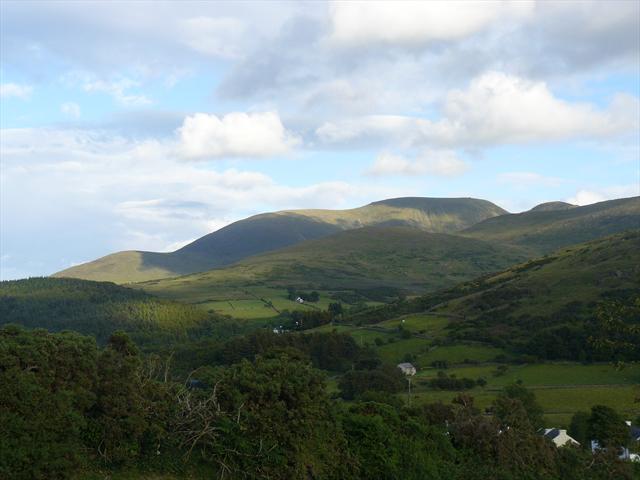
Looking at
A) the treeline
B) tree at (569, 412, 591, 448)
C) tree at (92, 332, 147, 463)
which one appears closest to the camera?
the treeline

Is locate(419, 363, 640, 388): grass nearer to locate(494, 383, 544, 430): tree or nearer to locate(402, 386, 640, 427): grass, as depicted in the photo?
locate(402, 386, 640, 427): grass

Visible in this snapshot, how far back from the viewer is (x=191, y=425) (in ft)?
75.8

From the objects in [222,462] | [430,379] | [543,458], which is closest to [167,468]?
[222,462]

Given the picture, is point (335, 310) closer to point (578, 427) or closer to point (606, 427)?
point (578, 427)

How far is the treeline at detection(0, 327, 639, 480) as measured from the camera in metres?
18.8

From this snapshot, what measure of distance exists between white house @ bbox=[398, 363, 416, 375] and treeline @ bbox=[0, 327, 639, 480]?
228 feet

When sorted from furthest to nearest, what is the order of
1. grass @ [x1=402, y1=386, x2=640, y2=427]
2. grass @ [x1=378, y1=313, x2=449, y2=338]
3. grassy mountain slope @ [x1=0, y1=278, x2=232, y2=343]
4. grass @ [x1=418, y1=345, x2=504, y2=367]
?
grassy mountain slope @ [x1=0, y1=278, x2=232, y2=343] < grass @ [x1=378, y1=313, x2=449, y2=338] < grass @ [x1=418, y1=345, x2=504, y2=367] < grass @ [x1=402, y1=386, x2=640, y2=427]

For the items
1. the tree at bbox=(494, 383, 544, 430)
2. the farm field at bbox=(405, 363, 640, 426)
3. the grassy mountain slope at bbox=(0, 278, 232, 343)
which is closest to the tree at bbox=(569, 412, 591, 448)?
the tree at bbox=(494, 383, 544, 430)

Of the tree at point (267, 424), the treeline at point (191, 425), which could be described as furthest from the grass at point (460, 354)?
the tree at point (267, 424)

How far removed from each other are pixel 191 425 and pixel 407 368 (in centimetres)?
8154

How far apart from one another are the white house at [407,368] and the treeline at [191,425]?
69.4m

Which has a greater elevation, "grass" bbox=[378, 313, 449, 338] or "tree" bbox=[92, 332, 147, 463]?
"tree" bbox=[92, 332, 147, 463]

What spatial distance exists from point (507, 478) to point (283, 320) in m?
143

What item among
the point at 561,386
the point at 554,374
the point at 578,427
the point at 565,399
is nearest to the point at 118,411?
the point at 578,427
